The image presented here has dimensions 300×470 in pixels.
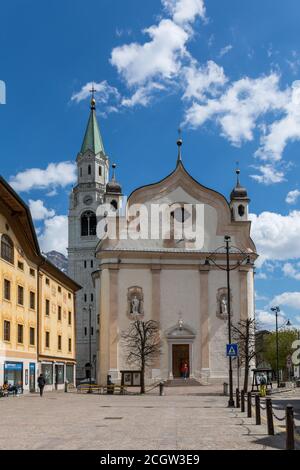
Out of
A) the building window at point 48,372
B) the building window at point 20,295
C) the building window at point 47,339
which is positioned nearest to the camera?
the building window at point 20,295

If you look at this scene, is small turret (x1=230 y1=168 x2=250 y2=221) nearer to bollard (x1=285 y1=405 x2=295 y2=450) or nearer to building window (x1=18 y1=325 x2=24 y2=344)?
building window (x1=18 y1=325 x2=24 y2=344)

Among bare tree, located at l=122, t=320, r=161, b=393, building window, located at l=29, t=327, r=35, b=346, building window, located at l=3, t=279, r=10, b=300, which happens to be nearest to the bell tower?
bare tree, located at l=122, t=320, r=161, b=393

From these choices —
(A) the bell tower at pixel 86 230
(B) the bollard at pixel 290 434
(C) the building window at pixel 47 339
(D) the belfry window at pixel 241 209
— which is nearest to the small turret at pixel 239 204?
(D) the belfry window at pixel 241 209

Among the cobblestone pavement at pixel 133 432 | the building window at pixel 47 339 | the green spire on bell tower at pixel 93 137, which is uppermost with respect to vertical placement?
the green spire on bell tower at pixel 93 137

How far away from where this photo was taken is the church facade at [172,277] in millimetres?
64000

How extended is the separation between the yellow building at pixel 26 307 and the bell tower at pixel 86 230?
4376 cm

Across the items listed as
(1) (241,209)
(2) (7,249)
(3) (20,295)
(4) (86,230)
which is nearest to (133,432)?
(2) (7,249)

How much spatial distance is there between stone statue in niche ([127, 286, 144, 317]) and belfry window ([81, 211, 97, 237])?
53.4 meters

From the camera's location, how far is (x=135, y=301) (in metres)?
64.1

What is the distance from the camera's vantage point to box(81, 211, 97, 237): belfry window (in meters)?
117

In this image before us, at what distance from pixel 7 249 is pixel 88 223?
7285cm

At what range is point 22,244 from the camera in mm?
49094

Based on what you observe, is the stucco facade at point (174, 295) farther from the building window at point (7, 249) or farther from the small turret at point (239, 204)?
the building window at point (7, 249)

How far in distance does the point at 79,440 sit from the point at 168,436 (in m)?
2.41
